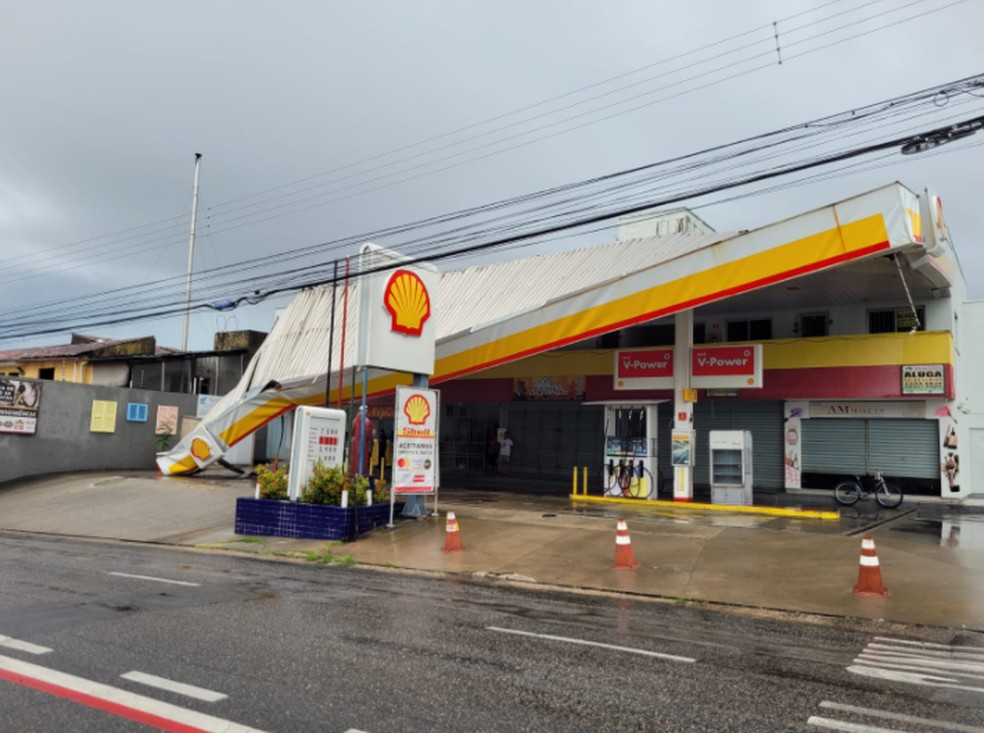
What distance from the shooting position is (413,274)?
52.4 ft

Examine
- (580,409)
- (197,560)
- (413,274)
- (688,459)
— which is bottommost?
(197,560)

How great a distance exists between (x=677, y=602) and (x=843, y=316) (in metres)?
18.3

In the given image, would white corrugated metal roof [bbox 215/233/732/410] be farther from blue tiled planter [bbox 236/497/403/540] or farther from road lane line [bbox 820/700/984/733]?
road lane line [bbox 820/700/984/733]

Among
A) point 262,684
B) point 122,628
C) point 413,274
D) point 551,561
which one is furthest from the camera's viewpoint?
point 413,274

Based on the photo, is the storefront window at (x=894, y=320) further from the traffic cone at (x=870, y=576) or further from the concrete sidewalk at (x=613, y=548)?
the traffic cone at (x=870, y=576)

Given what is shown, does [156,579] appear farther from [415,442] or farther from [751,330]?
[751,330]

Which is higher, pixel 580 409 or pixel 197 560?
pixel 580 409

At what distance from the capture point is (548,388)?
28.1 m

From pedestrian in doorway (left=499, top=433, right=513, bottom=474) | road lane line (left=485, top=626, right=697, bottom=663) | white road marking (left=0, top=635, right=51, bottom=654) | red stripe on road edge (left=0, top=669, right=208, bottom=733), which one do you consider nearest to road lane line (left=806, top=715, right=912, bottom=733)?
road lane line (left=485, top=626, right=697, bottom=663)

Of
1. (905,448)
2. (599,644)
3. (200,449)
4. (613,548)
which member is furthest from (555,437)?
(599,644)

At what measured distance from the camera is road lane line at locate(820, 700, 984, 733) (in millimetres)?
4777

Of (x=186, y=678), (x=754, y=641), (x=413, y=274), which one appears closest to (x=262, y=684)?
(x=186, y=678)

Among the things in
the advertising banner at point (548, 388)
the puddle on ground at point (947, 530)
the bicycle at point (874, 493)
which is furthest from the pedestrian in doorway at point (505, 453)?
the puddle on ground at point (947, 530)

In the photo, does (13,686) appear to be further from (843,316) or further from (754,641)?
(843,316)
